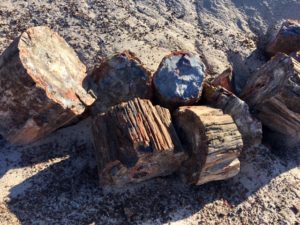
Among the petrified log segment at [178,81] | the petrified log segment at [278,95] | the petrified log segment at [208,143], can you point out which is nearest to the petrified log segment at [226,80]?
the petrified log segment at [278,95]

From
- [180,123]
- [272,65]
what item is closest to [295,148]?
[272,65]

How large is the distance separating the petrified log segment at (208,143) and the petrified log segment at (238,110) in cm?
22

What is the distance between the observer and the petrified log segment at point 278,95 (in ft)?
18.3

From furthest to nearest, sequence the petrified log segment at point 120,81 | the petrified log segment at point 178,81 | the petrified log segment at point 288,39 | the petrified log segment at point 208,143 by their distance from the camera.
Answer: the petrified log segment at point 288,39 < the petrified log segment at point 120,81 < the petrified log segment at point 178,81 < the petrified log segment at point 208,143

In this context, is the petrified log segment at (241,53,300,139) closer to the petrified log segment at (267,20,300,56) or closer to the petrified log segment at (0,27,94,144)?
the petrified log segment at (267,20,300,56)

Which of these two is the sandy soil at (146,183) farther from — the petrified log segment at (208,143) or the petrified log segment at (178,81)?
the petrified log segment at (178,81)

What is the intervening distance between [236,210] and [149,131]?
4.74 feet

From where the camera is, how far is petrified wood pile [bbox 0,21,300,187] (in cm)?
505

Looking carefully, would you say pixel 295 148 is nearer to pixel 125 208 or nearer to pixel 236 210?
pixel 236 210

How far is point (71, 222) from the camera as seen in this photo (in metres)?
5.02

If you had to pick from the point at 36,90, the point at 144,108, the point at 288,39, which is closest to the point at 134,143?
the point at 144,108

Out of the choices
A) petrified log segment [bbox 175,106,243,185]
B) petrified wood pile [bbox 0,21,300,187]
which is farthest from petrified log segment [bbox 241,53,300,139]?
petrified log segment [bbox 175,106,243,185]

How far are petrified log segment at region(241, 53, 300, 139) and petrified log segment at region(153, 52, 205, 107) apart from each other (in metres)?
0.77

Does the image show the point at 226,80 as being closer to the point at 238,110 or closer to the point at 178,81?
the point at 238,110
